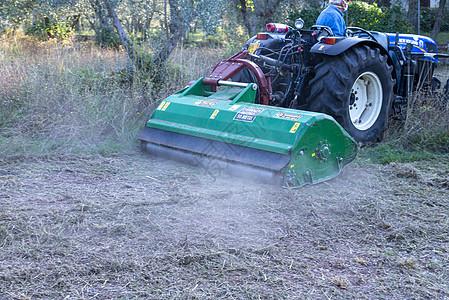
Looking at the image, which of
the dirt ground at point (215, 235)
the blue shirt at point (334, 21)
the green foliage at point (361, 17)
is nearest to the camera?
the dirt ground at point (215, 235)

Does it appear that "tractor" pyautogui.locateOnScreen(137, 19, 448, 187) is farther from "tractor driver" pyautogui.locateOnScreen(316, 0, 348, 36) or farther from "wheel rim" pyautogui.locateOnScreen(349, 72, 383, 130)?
"tractor driver" pyautogui.locateOnScreen(316, 0, 348, 36)

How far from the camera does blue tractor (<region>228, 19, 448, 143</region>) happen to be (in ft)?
17.4

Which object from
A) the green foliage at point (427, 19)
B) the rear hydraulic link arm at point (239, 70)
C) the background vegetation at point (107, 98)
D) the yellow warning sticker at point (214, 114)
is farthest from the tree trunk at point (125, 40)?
the green foliage at point (427, 19)

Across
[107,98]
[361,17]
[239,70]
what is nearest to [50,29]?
[107,98]

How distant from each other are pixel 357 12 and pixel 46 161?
14.3 metres

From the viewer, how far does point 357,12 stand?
1684 centimetres

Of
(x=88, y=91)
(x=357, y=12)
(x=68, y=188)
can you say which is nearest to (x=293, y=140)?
(x=68, y=188)

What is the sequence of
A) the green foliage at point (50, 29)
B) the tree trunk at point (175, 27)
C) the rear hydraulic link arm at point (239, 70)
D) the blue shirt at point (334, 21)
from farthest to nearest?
the green foliage at point (50, 29)
the tree trunk at point (175, 27)
the blue shirt at point (334, 21)
the rear hydraulic link arm at point (239, 70)

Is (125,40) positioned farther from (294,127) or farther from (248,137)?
(294,127)

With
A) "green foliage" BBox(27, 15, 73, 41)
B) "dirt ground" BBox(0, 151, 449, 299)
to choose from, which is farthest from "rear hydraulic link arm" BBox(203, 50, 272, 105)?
"green foliage" BBox(27, 15, 73, 41)

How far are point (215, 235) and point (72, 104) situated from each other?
400 centimetres

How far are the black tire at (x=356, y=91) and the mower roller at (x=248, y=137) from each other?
67 cm

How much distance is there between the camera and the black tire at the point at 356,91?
5285mm

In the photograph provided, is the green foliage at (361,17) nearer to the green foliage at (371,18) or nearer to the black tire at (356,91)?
the green foliage at (371,18)
